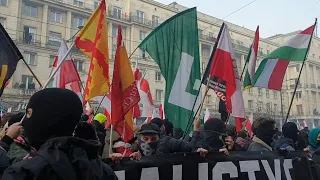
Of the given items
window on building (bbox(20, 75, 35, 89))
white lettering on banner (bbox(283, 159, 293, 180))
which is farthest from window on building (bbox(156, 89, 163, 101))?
white lettering on banner (bbox(283, 159, 293, 180))

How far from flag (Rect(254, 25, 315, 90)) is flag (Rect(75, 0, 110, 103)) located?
334 cm

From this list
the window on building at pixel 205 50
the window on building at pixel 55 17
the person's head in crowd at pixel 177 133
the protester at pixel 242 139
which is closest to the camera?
the protester at pixel 242 139

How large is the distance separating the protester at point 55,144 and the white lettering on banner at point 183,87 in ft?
12.4

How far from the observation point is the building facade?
1233 inches

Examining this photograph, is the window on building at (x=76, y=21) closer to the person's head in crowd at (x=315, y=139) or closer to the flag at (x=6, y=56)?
the flag at (x=6, y=56)

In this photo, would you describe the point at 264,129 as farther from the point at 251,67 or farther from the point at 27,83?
the point at 27,83

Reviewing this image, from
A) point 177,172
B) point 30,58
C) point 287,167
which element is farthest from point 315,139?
point 30,58

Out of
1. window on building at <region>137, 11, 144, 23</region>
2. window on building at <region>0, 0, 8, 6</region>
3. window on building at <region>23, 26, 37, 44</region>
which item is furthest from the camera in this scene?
window on building at <region>137, 11, 144, 23</region>

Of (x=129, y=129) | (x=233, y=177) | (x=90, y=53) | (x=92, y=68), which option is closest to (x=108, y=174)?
(x=233, y=177)

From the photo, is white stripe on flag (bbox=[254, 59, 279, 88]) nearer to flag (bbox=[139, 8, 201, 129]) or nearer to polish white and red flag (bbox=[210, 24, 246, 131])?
polish white and red flag (bbox=[210, 24, 246, 131])

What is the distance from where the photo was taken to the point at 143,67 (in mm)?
39688

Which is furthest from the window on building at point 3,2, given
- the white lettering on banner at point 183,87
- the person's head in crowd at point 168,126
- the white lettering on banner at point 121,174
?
the white lettering on banner at point 121,174

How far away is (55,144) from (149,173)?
1.96 metres

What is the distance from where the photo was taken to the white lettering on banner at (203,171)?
362cm
